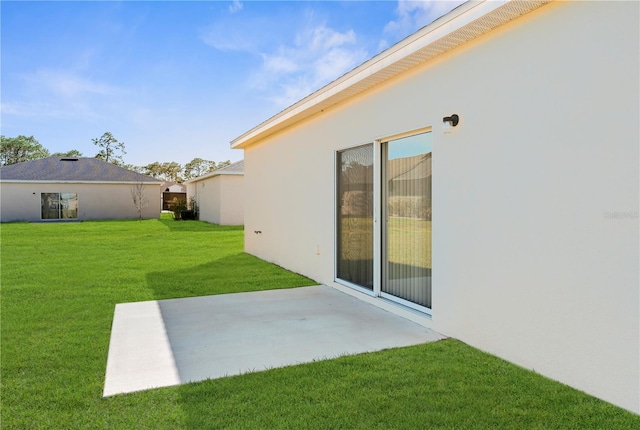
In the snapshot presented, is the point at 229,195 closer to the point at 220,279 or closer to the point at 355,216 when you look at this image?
the point at 220,279

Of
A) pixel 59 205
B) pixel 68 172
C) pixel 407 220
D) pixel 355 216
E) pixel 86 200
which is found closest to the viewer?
pixel 407 220

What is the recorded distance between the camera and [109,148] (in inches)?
2218

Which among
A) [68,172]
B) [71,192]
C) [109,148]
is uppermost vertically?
[109,148]

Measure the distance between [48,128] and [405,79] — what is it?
32972 millimetres

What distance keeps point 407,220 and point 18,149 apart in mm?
62538

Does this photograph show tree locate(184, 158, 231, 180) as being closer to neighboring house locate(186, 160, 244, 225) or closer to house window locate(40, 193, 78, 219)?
house window locate(40, 193, 78, 219)

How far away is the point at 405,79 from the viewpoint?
15.7 ft

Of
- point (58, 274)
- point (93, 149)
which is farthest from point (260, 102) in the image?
point (93, 149)

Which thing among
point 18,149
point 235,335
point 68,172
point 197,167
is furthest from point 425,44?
point 197,167

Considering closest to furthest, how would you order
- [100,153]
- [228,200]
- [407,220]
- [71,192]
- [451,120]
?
1. [451,120]
2. [407,220]
3. [228,200]
4. [71,192]
5. [100,153]

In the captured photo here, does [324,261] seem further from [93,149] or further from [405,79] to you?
[93,149]

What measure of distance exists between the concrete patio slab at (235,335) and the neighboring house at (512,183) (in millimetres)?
576

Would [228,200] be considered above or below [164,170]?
below

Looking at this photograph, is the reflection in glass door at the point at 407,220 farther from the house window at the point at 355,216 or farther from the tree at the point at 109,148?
the tree at the point at 109,148
